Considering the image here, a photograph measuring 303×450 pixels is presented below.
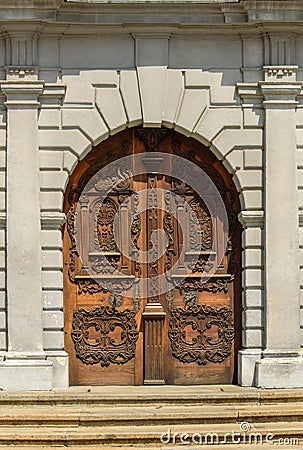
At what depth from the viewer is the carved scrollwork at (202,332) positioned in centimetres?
1662

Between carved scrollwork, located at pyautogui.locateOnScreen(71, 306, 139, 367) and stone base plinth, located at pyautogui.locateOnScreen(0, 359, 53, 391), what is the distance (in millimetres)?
797

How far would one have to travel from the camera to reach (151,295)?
16609 millimetres

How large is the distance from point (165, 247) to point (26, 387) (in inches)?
111

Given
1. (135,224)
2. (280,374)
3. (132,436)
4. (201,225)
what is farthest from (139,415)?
(201,225)

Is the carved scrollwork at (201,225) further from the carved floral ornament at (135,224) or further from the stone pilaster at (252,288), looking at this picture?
the stone pilaster at (252,288)

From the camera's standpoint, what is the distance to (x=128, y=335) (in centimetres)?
1661

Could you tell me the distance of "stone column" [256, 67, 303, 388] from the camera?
16.3 m

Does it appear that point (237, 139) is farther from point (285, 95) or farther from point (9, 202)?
point (9, 202)

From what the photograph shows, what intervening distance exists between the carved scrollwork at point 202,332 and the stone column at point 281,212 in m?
0.68

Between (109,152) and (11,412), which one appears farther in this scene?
(109,152)

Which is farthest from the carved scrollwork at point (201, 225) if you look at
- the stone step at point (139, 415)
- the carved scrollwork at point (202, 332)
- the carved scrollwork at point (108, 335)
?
the stone step at point (139, 415)

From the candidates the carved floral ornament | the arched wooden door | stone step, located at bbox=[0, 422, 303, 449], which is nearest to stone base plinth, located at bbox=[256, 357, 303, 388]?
the arched wooden door

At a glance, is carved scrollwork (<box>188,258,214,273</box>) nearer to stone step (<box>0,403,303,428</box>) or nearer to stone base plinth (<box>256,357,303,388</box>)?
stone base plinth (<box>256,357,303,388</box>)

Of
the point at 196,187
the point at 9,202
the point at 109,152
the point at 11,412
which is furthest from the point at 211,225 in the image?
the point at 11,412
